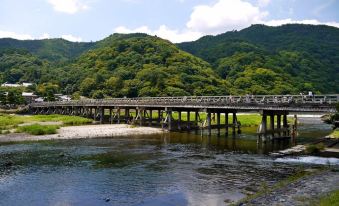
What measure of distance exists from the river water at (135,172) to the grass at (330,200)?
4.79 m

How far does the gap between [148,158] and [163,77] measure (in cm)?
9892

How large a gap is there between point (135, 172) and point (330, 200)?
1523cm

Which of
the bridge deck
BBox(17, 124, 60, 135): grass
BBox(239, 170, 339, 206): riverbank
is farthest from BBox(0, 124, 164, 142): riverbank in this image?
BBox(239, 170, 339, 206): riverbank

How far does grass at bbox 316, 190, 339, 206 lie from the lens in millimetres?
18627

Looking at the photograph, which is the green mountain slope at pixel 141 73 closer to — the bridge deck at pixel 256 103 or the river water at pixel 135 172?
the bridge deck at pixel 256 103

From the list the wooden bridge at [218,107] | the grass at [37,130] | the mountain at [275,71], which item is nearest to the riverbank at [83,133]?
the grass at [37,130]

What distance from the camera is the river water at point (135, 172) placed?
22406 millimetres

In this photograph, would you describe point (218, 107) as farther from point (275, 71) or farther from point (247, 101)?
point (275, 71)

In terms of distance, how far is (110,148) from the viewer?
4178 centimetres

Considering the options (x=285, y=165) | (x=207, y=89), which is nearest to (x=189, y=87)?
(x=207, y=89)

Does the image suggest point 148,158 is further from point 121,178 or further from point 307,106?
point 307,106

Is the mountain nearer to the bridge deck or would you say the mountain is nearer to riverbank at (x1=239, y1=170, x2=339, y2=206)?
the bridge deck

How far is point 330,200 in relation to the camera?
19219mm

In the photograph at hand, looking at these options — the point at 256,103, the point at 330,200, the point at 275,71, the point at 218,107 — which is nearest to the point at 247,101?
the point at 256,103
